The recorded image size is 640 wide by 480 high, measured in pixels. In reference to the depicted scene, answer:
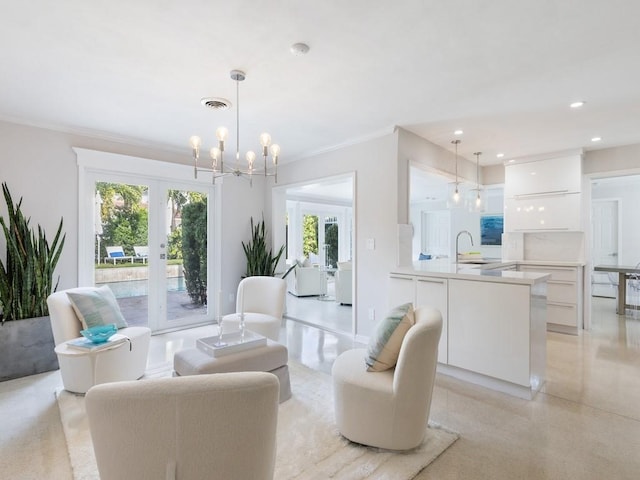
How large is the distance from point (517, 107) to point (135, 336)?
4098 millimetres

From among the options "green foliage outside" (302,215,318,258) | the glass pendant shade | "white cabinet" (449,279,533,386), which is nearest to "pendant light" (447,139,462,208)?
the glass pendant shade

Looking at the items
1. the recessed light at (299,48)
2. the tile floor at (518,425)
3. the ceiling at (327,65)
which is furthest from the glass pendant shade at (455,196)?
the recessed light at (299,48)

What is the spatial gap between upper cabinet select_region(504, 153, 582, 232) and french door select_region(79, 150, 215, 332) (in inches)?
184

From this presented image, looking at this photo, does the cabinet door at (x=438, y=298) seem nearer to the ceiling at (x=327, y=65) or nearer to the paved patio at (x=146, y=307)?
the ceiling at (x=327, y=65)

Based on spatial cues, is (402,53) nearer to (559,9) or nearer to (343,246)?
(559,9)

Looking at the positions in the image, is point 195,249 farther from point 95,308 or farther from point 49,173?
point 95,308

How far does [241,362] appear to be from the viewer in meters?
2.35

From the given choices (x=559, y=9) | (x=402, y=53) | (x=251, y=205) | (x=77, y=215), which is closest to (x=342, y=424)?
(x=402, y=53)

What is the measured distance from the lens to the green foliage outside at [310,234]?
9.84 metres

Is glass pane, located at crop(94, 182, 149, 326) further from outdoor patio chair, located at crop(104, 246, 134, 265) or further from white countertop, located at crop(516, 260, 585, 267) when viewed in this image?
white countertop, located at crop(516, 260, 585, 267)

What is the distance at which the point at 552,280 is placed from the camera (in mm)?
4801

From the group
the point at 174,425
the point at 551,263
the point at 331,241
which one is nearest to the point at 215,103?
the point at 174,425

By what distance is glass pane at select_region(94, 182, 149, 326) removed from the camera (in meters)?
4.11

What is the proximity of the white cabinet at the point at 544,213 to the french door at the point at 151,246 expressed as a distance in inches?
184
